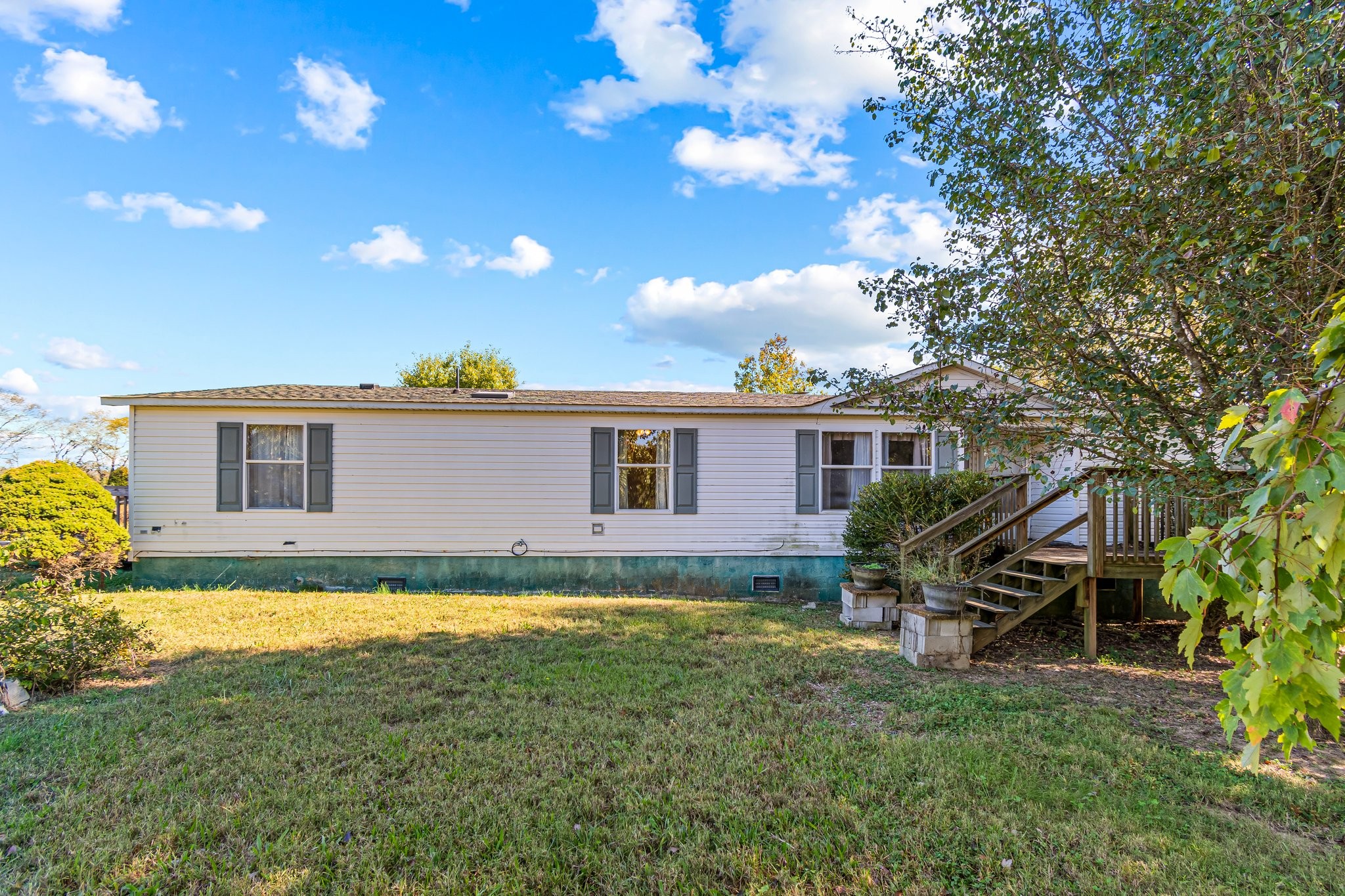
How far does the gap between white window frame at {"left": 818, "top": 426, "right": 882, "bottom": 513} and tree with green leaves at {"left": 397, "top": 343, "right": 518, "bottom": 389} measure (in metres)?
20.2

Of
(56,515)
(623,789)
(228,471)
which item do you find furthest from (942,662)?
(56,515)

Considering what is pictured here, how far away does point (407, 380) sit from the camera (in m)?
28.6

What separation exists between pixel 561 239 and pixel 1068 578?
12306 mm

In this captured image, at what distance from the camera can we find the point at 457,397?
10.2m

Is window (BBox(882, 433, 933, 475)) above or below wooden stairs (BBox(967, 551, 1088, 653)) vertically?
above

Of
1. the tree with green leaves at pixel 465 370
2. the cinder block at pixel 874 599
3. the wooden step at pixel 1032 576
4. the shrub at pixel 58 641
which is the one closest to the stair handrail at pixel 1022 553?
the wooden step at pixel 1032 576

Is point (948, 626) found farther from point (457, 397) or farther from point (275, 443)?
point (275, 443)

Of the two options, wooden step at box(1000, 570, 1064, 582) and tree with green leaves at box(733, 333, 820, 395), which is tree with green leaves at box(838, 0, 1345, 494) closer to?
wooden step at box(1000, 570, 1064, 582)

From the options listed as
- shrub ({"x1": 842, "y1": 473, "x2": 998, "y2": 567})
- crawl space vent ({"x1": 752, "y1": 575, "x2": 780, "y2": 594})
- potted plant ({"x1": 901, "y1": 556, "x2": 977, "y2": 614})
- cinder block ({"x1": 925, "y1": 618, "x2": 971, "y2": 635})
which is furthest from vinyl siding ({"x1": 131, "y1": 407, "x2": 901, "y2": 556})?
cinder block ({"x1": 925, "y1": 618, "x2": 971, "y2": 635})

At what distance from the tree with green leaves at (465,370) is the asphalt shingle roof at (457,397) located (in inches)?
631

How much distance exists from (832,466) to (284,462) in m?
9.01

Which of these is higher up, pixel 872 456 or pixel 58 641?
pixel 872 456

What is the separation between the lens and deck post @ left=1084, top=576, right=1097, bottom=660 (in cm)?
615

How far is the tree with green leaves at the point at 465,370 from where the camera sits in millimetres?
27375
